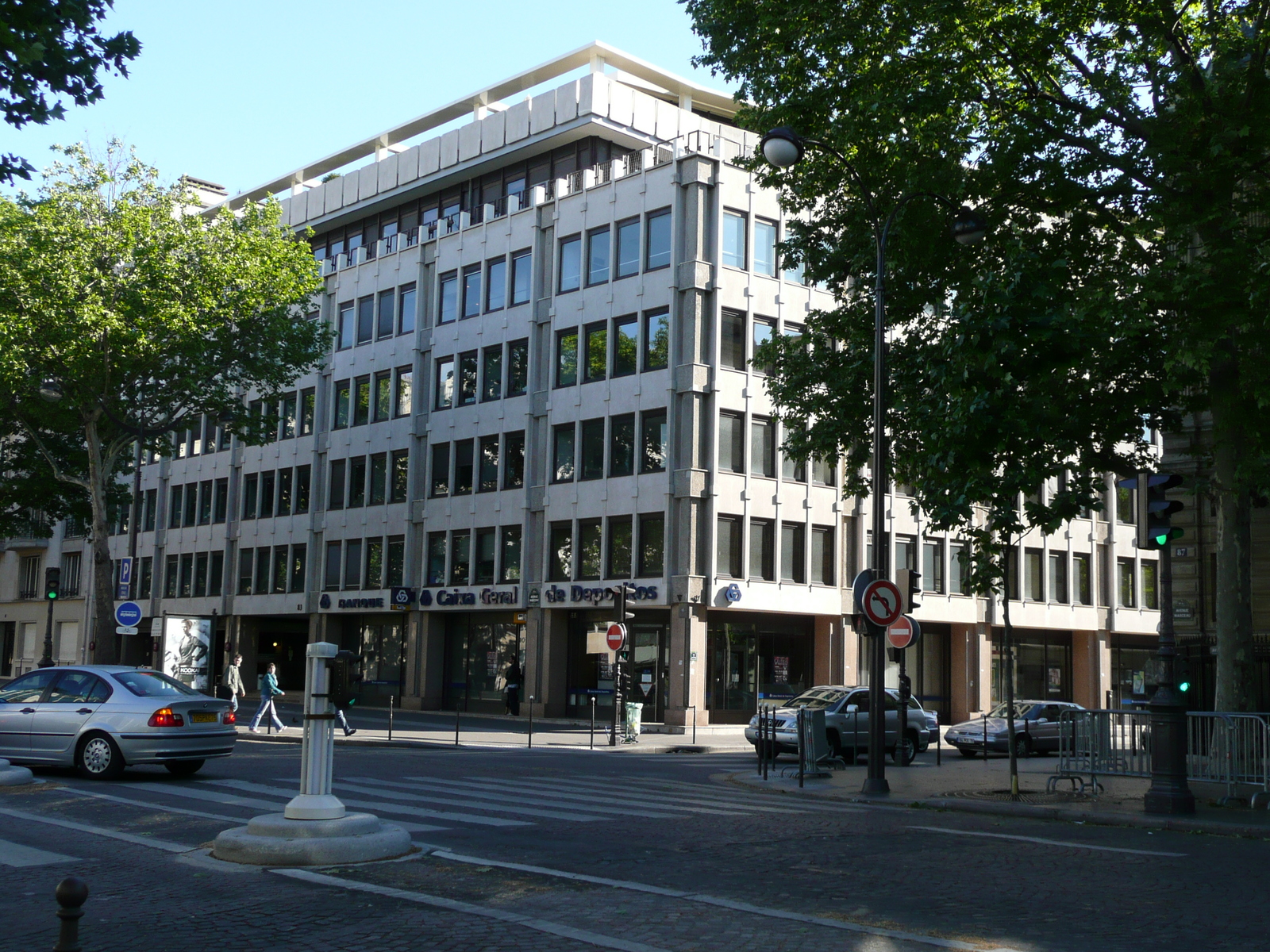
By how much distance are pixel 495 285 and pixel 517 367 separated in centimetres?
346

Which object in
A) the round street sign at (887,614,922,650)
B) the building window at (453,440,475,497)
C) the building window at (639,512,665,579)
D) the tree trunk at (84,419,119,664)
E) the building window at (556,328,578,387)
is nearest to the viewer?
the round street sign at (887,614,922,650)

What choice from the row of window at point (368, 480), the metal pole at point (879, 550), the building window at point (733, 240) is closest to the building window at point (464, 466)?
the row of window at point (368, 480)

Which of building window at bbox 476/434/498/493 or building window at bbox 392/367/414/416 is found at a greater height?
building window at bbox 392/367/414/416

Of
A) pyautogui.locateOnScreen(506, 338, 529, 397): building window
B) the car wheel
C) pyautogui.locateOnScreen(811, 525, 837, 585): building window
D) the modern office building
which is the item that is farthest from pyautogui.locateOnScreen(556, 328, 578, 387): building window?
the car wheel

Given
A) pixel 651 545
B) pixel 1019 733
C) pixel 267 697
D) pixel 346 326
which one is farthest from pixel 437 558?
pixel 1019 733

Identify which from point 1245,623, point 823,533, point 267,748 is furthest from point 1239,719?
point 823,533

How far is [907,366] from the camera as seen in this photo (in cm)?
2175

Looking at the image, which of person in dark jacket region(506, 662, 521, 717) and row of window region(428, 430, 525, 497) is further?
row of window region(428, 430, 525, 497)

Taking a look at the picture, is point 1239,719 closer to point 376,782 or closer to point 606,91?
point 376,782

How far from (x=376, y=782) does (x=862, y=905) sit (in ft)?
33.1

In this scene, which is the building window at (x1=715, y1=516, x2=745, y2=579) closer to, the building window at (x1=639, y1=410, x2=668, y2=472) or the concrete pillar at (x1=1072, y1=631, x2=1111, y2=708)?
the building window at (x1=639, y1=410, x2=668, y2=472)

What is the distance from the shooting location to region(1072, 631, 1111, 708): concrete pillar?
2076 inches

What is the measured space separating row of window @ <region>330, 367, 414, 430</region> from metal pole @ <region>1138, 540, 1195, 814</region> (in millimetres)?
37462

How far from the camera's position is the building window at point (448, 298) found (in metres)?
48.2
